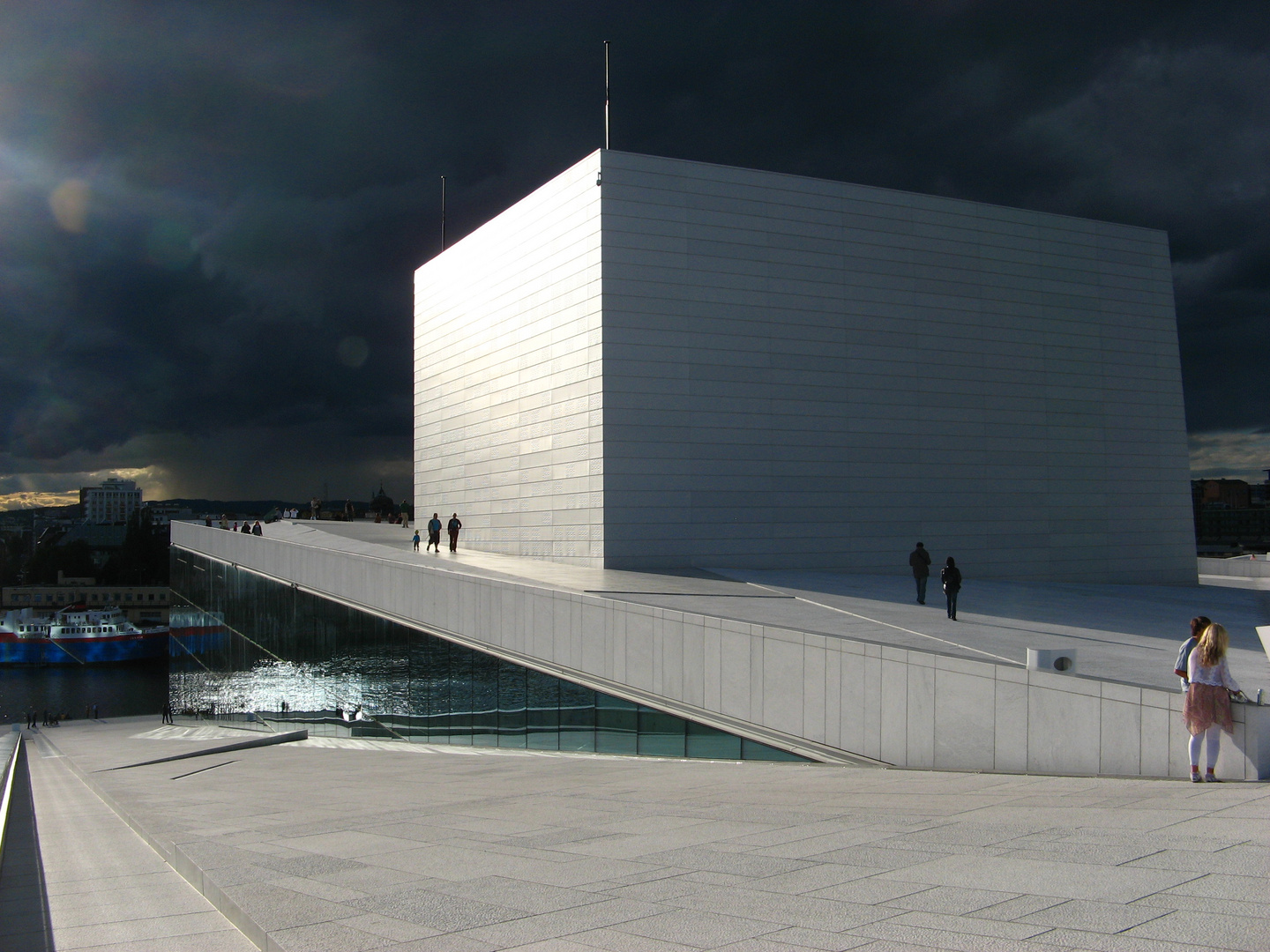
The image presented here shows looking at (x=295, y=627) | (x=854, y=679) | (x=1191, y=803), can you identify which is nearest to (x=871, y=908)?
(x=1191, y=803)

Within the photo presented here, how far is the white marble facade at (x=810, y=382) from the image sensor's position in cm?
2434

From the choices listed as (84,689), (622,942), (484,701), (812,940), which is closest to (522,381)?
(484,701)

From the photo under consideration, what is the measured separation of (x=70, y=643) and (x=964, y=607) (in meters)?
104

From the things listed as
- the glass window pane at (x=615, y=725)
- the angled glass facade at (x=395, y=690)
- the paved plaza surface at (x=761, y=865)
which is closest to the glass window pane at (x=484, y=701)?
the angled glass facade at (x=395, y=690)

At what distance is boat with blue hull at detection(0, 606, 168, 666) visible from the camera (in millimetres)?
95938

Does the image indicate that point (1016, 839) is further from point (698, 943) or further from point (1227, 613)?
point (1227, 613)

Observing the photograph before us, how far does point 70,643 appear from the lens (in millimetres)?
96000

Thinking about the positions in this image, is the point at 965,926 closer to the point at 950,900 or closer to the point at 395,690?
the point at 950,900

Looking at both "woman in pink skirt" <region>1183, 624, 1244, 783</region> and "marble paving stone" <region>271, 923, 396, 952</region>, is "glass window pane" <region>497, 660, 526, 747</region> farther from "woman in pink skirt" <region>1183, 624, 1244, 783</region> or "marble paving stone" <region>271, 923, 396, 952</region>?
"marble paving stone" <region>271, 923, 396, 952</region>

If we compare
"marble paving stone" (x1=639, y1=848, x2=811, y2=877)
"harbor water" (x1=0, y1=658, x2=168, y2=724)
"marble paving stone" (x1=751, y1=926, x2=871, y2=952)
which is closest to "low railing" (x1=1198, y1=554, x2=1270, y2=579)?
"marble paving stone" (x1=639, y1=848, x2=811, y2=877)

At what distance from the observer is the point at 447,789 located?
11.0 meters

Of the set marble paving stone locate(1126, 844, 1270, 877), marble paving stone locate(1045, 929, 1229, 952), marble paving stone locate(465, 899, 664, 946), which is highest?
marble paving stone locate(1045, 929, 1229, 952)

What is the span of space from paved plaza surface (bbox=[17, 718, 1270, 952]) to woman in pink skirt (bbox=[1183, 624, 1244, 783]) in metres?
0.40

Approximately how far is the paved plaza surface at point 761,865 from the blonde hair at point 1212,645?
1030mm
